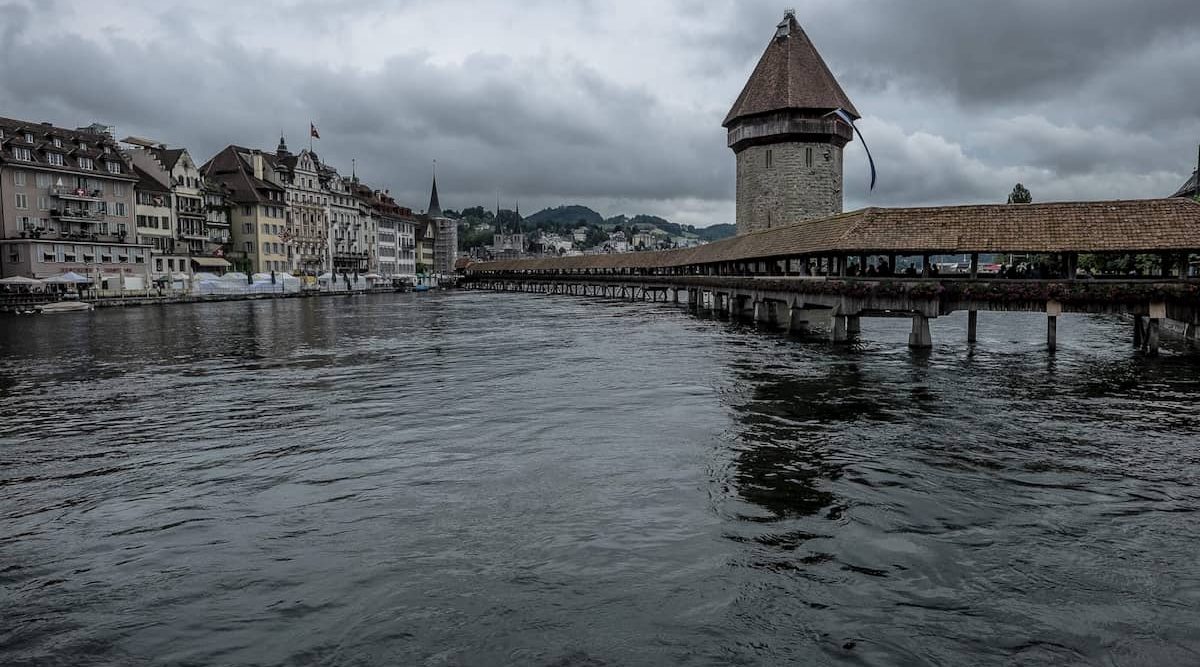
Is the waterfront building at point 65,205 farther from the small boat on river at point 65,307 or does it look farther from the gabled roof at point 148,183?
the small boat on river at point 65,307

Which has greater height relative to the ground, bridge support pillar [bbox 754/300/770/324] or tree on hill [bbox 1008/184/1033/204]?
tree on hill [bbox 1008/184/1033/204]

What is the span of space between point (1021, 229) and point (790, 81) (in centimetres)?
3916

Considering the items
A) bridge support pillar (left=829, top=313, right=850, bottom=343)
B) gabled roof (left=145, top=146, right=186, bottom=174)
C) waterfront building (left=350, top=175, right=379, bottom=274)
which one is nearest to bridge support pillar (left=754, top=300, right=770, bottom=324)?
bridge support pillar (left=829, top=313, right=850, bottom=343)

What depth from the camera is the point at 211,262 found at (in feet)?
290

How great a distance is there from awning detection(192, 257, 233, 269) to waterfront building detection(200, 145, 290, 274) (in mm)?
5930

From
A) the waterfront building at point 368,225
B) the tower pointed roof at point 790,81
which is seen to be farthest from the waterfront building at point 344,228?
the tower pointed roof at point 790,81

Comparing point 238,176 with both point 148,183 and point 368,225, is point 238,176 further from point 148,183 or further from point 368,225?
point 368,225

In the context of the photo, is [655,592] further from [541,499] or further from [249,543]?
[249,543]

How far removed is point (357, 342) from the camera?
35500 millimetres

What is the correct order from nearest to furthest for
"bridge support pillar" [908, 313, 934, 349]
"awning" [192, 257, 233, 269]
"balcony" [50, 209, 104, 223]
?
1. "bridge support pillar" [908, 313, 934, 349]
2. "balcony" [50, 209, 104, 223]
3. "awning" [192, 257, 233, 269]

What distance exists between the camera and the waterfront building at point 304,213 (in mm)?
104812

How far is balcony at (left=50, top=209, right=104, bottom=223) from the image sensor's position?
6773 cm

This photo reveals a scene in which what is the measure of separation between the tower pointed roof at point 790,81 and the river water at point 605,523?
1778 inches

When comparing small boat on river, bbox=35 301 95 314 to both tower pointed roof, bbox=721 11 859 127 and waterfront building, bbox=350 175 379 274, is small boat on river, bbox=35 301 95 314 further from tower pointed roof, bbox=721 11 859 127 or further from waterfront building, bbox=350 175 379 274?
waterfront building, bbox=350 175 379 274
